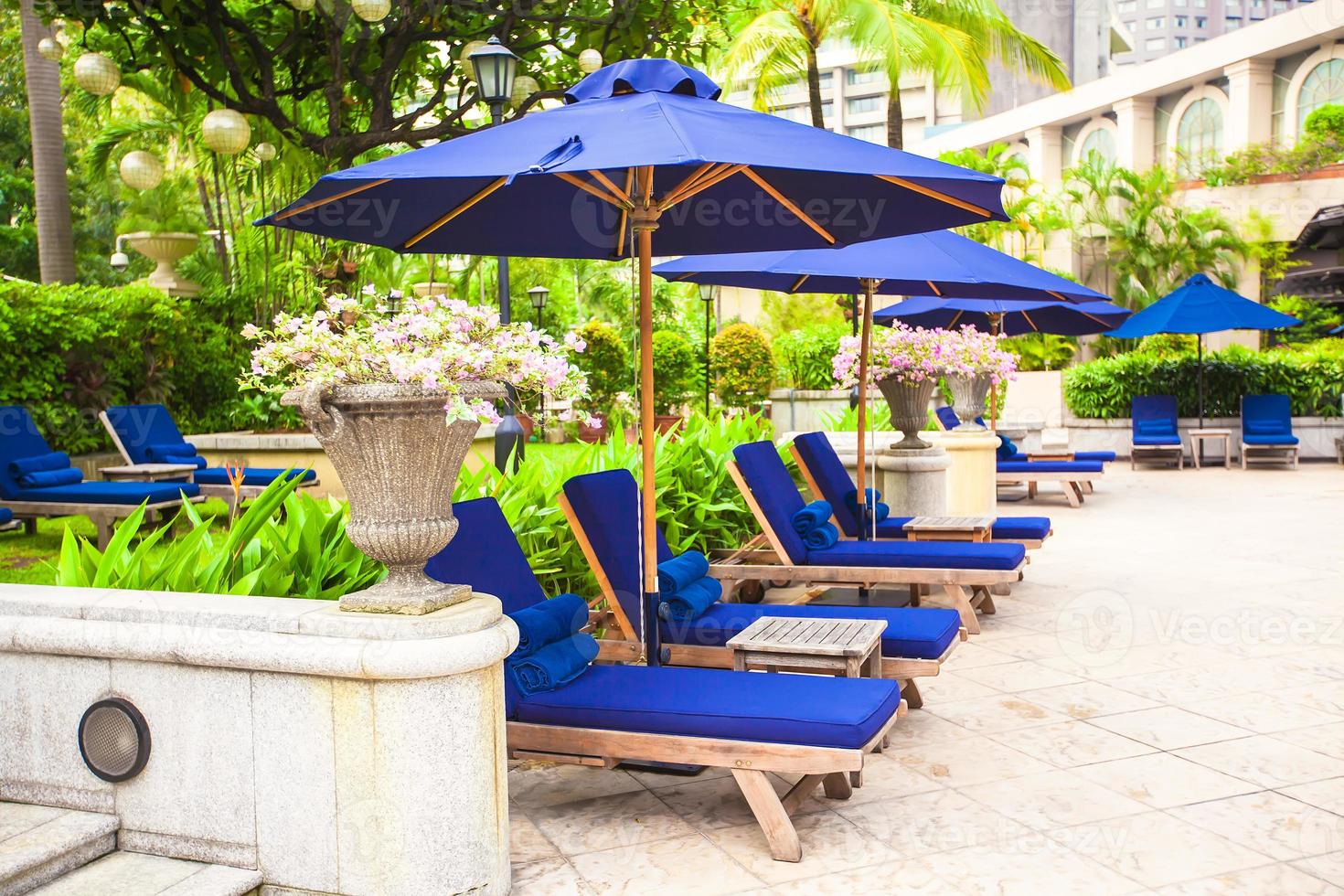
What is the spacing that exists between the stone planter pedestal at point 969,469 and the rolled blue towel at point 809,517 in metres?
3.48

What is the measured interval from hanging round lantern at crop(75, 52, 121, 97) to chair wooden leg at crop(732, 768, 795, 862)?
7038mm

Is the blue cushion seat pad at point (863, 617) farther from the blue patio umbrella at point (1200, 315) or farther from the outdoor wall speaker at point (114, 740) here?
the blue patio umbrella at point (1200, 315)

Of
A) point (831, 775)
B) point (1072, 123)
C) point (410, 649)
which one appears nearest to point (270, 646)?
point (410, 649)

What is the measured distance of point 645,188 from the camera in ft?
14.9

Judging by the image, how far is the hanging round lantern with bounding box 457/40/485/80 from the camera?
7.96 meters

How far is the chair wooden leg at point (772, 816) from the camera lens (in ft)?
11.3

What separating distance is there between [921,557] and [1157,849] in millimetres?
2877

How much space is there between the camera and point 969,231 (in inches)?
961

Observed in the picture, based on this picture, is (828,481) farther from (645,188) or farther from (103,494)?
(103,494)

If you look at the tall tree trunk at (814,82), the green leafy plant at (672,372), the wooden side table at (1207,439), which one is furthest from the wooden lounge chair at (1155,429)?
the green leafy plant at (672,372)

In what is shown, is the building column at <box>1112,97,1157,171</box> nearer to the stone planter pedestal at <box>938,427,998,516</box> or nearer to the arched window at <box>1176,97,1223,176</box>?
the arched window at <box>1176,97,1223,176</box>

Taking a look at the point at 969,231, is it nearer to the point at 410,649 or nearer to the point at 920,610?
the point at 920,610

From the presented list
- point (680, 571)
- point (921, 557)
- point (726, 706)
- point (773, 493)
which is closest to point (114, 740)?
point (726, 706)

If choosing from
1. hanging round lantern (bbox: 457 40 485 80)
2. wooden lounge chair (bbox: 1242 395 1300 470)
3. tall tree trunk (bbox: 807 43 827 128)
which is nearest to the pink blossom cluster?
hanging round lantern (bbox: 457 40 485 80)
